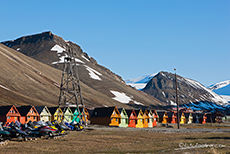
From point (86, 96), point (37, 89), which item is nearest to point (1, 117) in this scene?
point (37, 89)

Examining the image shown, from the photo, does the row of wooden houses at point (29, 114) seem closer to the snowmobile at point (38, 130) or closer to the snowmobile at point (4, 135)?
the snowmobile at point (38, 130)

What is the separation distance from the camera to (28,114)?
84750 mm

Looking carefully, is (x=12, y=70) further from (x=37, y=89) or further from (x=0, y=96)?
(x=0, y=96)

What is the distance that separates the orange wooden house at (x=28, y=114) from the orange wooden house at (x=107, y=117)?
49.3 ft

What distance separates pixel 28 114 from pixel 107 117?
2031cm

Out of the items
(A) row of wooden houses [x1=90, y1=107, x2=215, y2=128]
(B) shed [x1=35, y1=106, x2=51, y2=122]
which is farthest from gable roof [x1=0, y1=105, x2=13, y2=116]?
(A) row of wooden houses [x1=90, y1=107, x2=215, y2=128]

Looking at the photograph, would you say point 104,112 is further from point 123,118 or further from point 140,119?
point 140,119

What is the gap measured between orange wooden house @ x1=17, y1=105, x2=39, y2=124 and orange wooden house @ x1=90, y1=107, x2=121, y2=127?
15.0m

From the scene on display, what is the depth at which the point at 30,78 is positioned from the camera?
7362 inches

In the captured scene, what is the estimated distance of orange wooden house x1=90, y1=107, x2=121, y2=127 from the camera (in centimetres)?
8706

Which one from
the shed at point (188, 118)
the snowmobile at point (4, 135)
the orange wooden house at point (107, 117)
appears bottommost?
the snowmobile at point (4, 135)

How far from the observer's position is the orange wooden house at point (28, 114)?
8438 centimetres

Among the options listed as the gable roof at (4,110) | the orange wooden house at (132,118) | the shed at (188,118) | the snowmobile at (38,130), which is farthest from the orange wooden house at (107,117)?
the shed at (188,118)

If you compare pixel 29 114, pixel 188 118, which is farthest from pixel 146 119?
pixel 188 118
